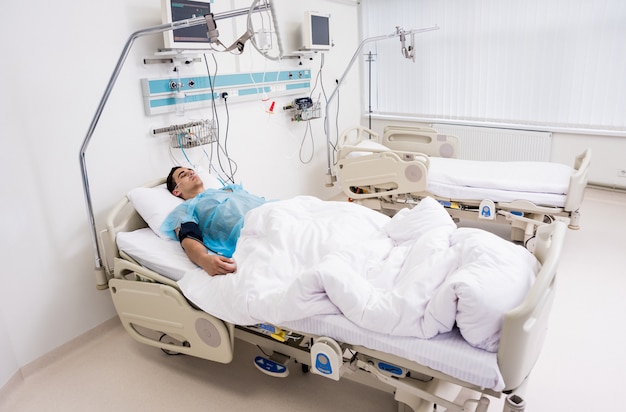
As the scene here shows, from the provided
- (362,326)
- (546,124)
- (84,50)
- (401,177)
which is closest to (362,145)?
(401,177)

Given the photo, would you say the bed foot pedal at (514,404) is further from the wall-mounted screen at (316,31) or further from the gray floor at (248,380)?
the wall-mounted screen at (316,31)

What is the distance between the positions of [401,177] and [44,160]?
2273 millimetres

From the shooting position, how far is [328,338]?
1.59 m

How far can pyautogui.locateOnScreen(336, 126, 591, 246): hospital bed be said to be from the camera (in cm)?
300

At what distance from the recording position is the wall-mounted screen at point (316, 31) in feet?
11.9

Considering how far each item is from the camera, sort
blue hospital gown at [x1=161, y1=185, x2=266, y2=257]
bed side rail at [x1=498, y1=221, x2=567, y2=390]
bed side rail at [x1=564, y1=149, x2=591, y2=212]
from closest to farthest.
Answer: bed side rail at [x1=498, y1=221, x2=567, y2=390]
blue hospital gown at [x1=161, y1=185, x2=266, y2=257]
bed side rail at [x1=564, y1=149, x2=591, y2=212]

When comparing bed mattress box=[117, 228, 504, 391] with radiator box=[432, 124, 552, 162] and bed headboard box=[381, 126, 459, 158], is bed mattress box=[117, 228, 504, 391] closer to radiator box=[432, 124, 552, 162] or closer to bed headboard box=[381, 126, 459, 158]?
bed headboard box=[381, 126, 459, 158]

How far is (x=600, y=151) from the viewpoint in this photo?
418 cm

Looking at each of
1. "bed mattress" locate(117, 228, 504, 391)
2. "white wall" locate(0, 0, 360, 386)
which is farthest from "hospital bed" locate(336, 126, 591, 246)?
"bed mattress" locate(117, 228, 504, 391)

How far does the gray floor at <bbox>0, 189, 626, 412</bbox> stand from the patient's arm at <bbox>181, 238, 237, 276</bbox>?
554mm

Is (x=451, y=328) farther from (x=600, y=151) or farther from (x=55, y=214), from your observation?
(x=600, y=151)

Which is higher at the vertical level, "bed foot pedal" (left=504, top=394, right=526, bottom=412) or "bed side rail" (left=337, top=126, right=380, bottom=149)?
"bed side rail" (left=337, top=126, right=380, bottom=149)

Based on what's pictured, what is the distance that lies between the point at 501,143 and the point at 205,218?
3.40 meters

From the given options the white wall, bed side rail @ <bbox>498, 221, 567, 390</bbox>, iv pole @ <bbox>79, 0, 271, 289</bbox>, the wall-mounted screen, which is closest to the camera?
bed side rail @ <bbox>498, 221, 567, 390</bbox>
